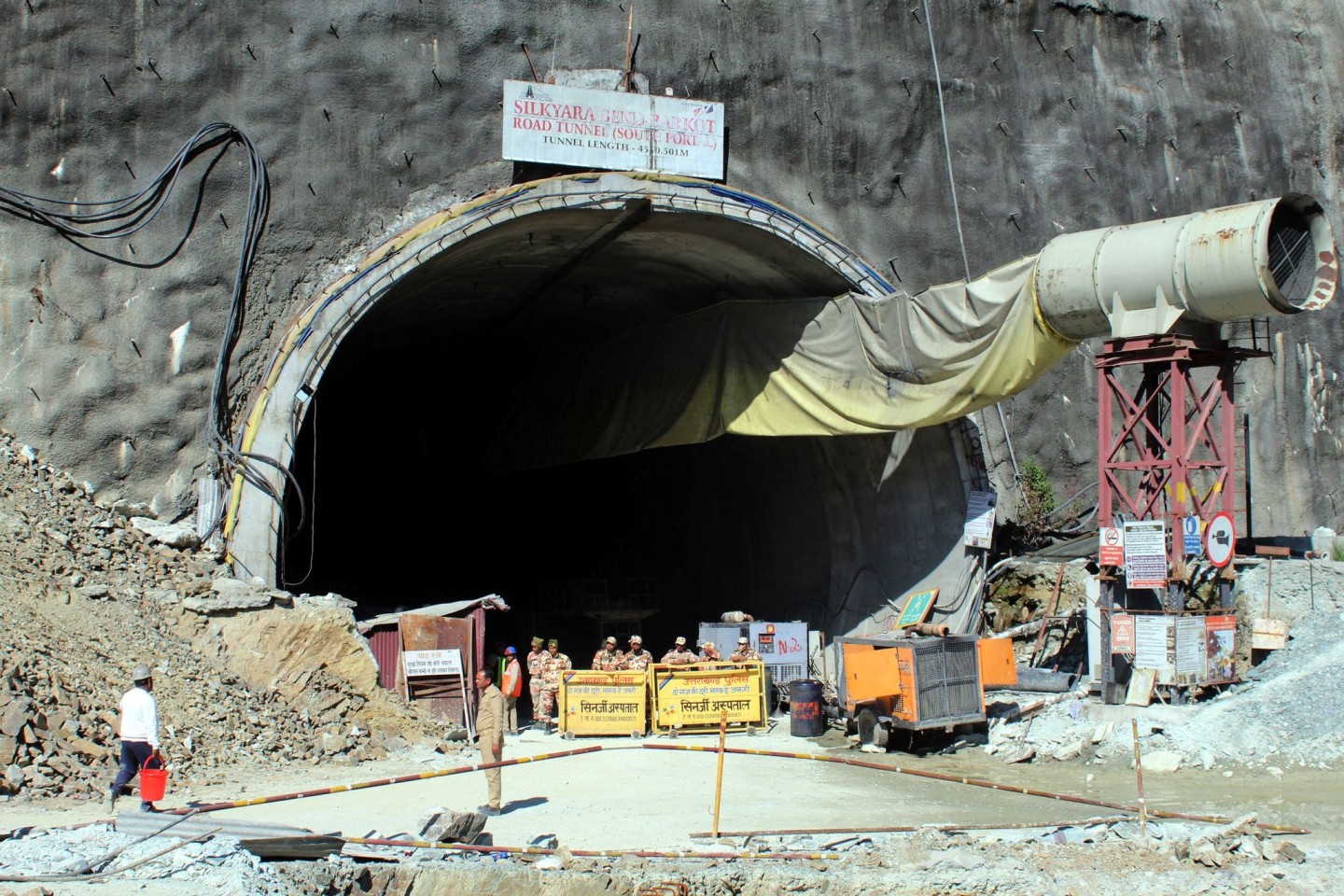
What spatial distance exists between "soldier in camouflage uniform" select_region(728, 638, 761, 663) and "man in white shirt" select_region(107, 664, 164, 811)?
8.93 meters

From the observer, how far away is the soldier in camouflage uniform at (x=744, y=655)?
18641 mm

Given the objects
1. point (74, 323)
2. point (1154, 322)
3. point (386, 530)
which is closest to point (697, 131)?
point (1154, 322)

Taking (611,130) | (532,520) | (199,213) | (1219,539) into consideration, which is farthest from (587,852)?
(532,520)

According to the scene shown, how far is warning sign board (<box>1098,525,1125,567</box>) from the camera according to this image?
1573 centimetres

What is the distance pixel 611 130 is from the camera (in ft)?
60.5

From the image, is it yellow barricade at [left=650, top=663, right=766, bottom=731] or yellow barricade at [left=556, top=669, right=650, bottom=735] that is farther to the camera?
yellow barricade at [left=650, top=663, right=766, bottom=731]

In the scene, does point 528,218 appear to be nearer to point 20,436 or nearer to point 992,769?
point 20,436

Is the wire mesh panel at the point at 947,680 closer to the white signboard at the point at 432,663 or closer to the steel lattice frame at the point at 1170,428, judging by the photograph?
the steel lattice frame at the point at 1170,428

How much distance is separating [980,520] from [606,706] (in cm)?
603

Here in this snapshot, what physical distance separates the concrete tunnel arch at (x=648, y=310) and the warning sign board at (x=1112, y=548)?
3686mm

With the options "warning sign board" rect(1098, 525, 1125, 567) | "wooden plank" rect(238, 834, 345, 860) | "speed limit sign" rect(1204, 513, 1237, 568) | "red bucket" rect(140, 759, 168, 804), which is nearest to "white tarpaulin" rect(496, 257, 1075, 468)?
"warning sign board" rect(1098, 525, 1125, 567)

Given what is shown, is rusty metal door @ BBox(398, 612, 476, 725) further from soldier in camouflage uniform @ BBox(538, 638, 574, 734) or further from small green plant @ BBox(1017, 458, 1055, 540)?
small green plant @ BBox(1017, 458, 1055, 540)

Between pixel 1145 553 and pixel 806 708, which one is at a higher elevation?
pixel 1145 553

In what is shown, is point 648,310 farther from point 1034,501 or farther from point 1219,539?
point 1219,539
